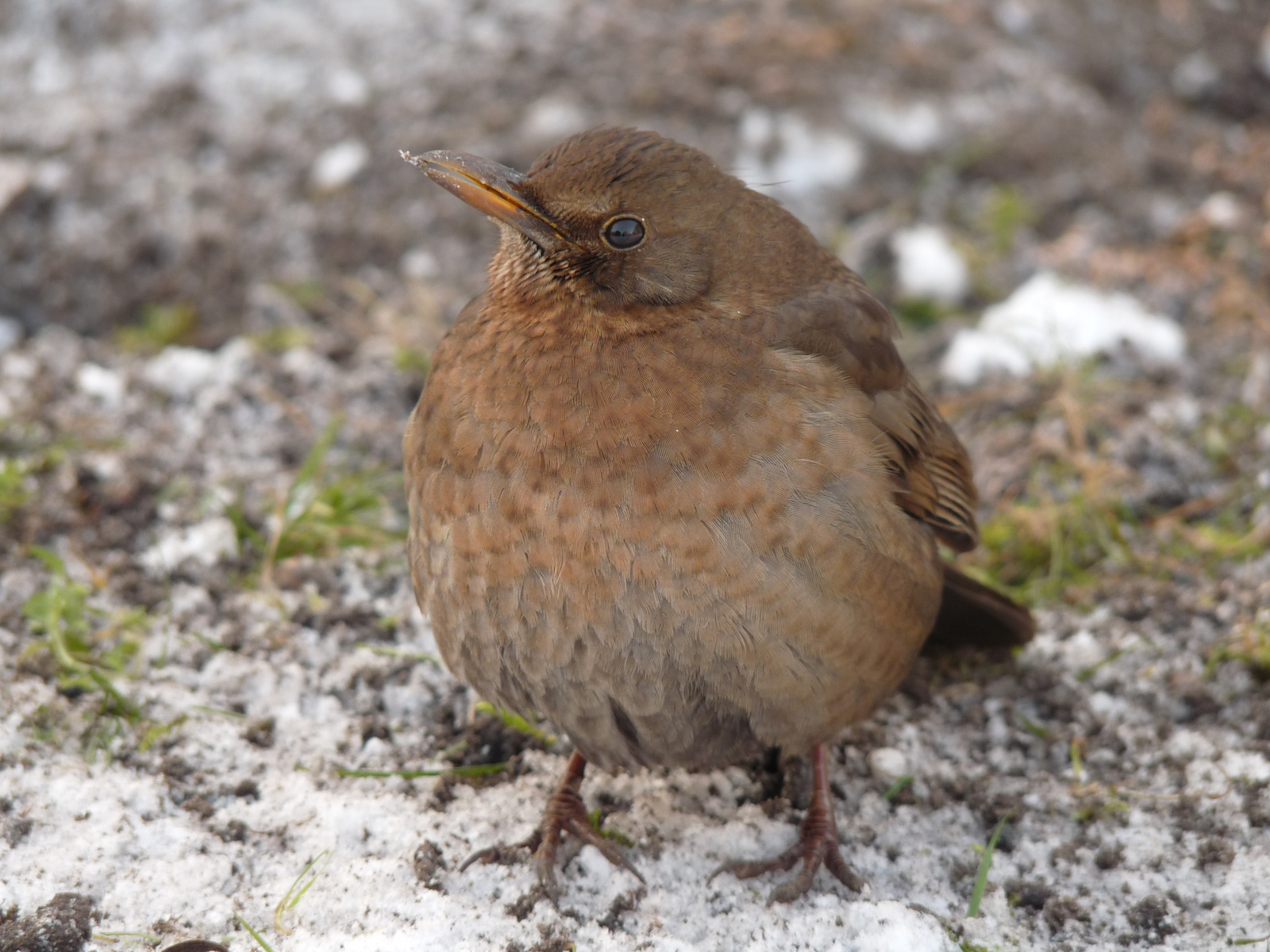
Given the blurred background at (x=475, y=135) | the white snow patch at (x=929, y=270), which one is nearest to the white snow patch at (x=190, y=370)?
the blurred background at (x=475, y=135)

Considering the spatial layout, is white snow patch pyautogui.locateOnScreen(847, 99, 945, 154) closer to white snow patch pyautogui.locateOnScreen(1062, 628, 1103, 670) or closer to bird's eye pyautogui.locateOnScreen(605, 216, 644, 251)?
white snow patch pyautogui.locateOnScreen(1062, 628, 1103, 670)

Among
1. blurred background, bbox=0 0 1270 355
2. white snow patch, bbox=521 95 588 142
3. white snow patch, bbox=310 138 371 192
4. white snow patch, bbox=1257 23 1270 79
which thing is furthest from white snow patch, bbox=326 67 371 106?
white snow patch, bbox=1257 23 1270 79

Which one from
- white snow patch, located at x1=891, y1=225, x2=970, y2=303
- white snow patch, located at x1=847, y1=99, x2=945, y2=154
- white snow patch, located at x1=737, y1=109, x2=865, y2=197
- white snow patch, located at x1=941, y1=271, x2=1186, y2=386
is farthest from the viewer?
white snow patch, located at x1=847, y1=99, x2=945, y2=154

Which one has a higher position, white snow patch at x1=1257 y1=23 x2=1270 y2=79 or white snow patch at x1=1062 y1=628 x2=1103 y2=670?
white snow patch at x1=1257 y1=23 x2=1270 y2=79

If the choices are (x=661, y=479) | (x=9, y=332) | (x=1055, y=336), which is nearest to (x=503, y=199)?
(x=661, y=479)

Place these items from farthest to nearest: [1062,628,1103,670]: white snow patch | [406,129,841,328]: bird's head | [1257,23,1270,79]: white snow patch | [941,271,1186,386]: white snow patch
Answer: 1. [1257,23,1270,79]: white snow patch
2. [941,271,1186,386]: white snow patch
3. [1062,628,1103,670]: white snow patch
4. [406,129,841,328]: bird's head

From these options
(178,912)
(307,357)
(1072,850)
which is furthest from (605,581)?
(307,357)

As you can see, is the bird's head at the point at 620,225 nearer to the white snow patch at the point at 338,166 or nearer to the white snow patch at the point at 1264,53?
the white snow patch at the point at 338,166
